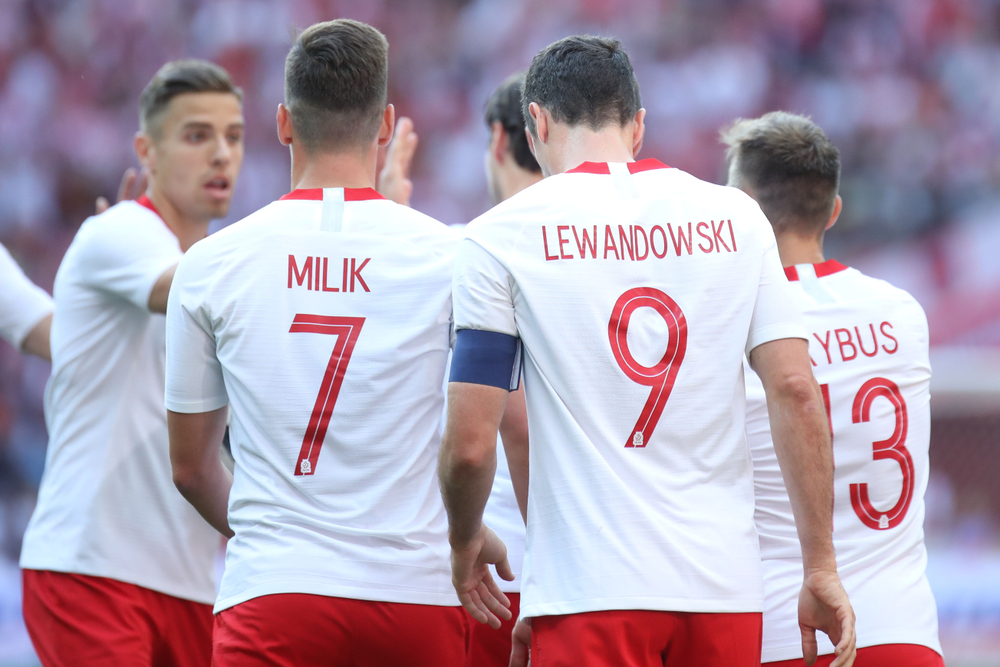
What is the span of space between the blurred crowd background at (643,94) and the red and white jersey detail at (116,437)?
262 inches

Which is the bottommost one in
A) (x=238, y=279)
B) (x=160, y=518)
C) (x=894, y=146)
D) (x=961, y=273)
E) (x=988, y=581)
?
(x=988, y=581)

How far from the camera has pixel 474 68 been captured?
13.0 metres

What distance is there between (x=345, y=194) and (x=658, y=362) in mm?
914

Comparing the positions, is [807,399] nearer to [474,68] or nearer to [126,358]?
[126,358]

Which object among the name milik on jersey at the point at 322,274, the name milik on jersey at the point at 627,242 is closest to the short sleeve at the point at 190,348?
the name milik on jersey at the point at 322,274

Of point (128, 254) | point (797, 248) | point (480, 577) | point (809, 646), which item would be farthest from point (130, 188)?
point (809, 646)

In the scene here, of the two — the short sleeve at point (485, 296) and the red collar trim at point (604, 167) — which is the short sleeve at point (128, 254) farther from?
the red collar trim at point (604, 167)

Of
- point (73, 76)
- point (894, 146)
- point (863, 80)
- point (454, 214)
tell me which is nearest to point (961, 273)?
point (894, 146)

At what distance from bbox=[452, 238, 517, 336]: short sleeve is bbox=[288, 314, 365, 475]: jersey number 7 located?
32cm

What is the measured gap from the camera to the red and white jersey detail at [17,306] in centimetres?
403

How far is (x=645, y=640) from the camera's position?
2.25m

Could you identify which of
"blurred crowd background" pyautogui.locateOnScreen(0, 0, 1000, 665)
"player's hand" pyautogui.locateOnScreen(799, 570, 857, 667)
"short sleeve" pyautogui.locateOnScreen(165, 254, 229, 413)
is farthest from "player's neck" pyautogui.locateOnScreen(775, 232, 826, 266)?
"blurred crowd background" pyautogui.locateOnScreen(0, 0, 1000, 665)

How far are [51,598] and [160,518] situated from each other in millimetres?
404

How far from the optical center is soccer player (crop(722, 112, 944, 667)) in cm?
290
